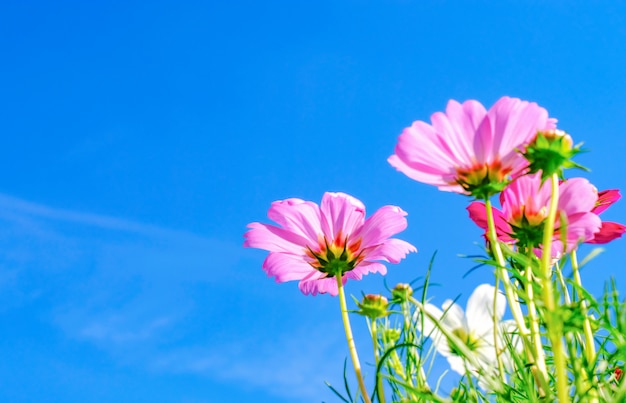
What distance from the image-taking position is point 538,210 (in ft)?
2.59

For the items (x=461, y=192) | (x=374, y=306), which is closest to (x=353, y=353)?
(x=461, y=192)

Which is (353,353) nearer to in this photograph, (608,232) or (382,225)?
(382,225)

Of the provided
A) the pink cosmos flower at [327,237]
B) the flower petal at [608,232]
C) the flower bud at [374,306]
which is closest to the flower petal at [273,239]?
the pink cosmos flower at [327,237]

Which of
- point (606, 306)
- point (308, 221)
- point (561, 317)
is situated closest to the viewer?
point (561, 317)

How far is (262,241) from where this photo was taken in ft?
2.91

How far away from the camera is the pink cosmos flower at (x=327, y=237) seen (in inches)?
35.1

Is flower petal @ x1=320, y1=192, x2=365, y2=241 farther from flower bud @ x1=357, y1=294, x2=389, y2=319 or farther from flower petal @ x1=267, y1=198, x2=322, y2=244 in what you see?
flower bud @ x1=357, y1=294, x2=389, y2=319

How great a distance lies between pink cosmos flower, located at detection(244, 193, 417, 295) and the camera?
893 millimetres

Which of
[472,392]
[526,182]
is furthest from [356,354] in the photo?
[526,182]

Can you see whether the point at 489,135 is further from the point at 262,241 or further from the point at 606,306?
the point at 262,241

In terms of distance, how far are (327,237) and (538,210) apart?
0.26 meters

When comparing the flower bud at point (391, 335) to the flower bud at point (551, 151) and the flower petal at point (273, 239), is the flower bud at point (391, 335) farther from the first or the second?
the flower bud at point (551, 151)

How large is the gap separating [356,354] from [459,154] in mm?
219

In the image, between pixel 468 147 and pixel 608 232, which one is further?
pixel 608 232
